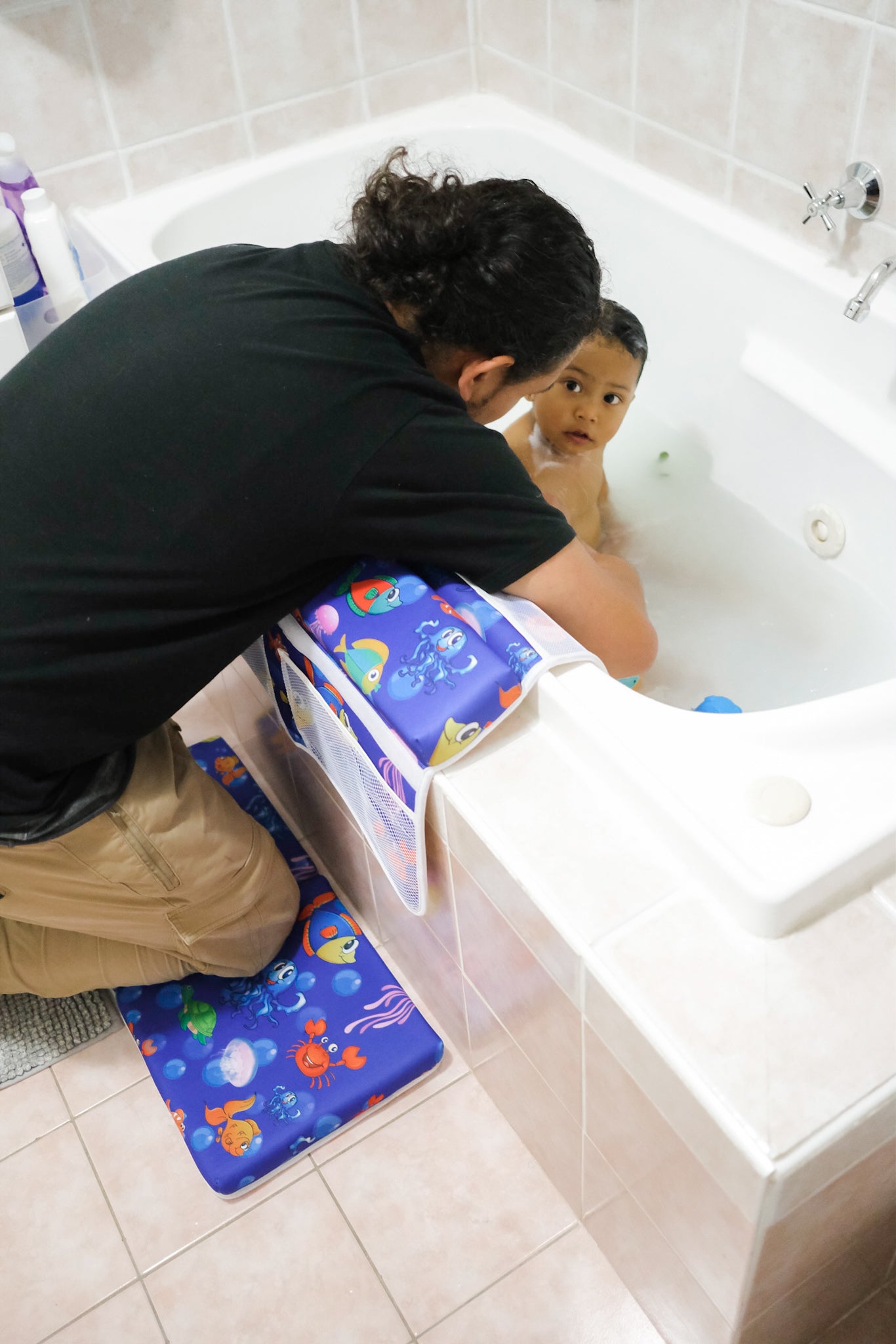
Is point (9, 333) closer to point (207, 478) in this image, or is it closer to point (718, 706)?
point (207, 478)

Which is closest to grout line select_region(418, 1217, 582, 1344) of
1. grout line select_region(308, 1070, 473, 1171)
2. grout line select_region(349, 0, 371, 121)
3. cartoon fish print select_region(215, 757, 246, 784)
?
grout line select_region(308, 1070, 473, 1171)

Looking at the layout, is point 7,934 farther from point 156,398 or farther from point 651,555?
point 651,555

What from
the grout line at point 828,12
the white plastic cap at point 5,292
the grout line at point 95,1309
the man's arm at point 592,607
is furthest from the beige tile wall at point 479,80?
the grout line at point 95,1309

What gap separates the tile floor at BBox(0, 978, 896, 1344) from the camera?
114 centimetres

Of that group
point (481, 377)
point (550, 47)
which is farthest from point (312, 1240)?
point (550, 47)

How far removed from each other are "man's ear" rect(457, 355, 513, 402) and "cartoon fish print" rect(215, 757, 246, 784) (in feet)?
2.40

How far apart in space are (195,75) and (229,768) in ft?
3.46

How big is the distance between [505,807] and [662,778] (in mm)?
131

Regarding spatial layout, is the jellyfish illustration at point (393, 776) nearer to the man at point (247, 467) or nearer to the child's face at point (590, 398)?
the man at point (247, 467)

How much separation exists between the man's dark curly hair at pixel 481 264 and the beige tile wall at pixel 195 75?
2.76 ft

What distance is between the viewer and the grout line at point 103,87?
159 centimetres

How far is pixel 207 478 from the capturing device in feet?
3.02

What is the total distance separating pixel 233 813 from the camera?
4.25ft

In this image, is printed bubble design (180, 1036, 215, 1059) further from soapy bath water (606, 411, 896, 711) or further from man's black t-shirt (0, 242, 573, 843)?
soapy bath water (606, 411, 896, 711)
